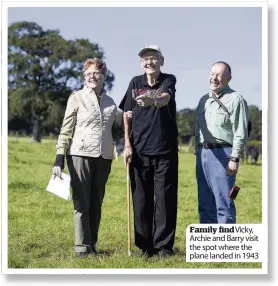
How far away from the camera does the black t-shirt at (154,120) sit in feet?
19.9

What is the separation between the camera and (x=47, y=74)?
362 inches

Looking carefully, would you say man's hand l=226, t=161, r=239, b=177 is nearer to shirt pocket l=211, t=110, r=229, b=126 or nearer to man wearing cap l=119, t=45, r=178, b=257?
shirt pocket l=211, t=110, r=229, b=126

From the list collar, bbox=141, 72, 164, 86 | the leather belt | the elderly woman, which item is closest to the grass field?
the elderly woman

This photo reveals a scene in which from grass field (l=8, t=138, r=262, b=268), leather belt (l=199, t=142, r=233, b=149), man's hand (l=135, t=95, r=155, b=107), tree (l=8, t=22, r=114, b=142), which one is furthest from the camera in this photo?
tree (l=8, t=22, r=114, b=142)

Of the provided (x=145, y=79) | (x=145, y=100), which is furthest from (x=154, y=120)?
(x=145, y=79)

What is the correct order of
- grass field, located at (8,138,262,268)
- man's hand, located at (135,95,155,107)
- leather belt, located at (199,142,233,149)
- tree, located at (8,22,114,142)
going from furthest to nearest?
tree, located at (8,22,114,142), grass field, located at (8,138,262,268), leather belt, located at (199,142,233,149), man's hand, located at (135,95,155,107)

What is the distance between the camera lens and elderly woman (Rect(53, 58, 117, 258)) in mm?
6094

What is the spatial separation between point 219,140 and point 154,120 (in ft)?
2.01

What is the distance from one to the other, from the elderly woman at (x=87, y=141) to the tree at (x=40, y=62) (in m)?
0.43

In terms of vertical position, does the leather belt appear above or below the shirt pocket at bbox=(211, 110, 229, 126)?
below

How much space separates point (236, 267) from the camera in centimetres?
641

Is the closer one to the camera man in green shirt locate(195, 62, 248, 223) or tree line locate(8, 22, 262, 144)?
man in green shirt locate(195, 62, 248, 223)

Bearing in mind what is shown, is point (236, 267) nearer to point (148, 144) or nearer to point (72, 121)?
point (148, 144)

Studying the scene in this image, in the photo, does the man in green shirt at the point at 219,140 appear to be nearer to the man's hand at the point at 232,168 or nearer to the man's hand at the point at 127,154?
the man's hand at the point at 232,168
